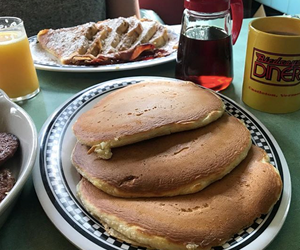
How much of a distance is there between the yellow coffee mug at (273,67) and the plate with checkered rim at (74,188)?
0.09 meters

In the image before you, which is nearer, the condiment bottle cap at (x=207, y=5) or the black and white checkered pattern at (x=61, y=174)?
the black and white checkered pattern at (x=61, y=174)

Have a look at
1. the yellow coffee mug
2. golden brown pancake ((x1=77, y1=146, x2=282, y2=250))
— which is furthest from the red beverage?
golden brown pancake ((x1=77, y1=146, x2=282, y2=250))

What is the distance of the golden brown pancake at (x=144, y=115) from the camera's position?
65cm

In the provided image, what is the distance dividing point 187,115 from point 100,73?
562 millimetres

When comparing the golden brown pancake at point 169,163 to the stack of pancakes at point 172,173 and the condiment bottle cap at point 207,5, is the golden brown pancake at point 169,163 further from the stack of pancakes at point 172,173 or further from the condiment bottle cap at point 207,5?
the condiment bottle cap at point 207,5

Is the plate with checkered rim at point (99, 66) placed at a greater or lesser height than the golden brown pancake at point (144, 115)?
lesser

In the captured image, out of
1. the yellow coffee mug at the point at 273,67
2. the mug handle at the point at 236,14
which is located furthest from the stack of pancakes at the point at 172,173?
the mug handle at the point at 236,14

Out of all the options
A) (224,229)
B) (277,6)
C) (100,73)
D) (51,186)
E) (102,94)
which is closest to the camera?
(224,229)

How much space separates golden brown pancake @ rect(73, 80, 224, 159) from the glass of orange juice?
33 centimetres

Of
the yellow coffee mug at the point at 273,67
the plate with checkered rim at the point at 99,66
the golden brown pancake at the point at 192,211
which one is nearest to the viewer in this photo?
the golden brown pancake at the point at 192,211

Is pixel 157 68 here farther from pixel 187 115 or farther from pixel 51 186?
pixel 51 186

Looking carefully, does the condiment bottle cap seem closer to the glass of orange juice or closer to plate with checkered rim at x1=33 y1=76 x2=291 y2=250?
plate with checkered rim at x1=33 y1=76 x2=291 y2=250

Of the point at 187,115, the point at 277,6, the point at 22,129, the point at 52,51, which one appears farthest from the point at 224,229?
the point at 277,6

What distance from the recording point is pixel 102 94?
94cm
